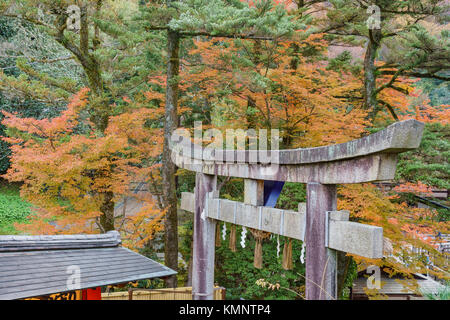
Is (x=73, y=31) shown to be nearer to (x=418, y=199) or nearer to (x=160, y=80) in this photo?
(x=160, y=80)

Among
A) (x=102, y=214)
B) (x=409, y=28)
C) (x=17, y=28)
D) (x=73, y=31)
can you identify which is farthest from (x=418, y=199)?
(x=17, y=28)

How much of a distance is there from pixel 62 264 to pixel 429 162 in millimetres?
8521

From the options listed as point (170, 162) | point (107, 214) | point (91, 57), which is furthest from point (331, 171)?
point (91, 57)

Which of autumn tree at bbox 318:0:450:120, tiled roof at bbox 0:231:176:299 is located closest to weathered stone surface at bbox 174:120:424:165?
tiled roof at bbox 0:231:176:299

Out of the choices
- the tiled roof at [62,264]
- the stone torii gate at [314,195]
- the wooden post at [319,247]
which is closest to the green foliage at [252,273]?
the tiled roof at [62,264]

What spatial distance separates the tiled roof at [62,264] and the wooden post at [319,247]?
301cm

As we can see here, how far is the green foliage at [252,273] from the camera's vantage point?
12484mm

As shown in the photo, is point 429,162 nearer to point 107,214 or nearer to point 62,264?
point 62,264

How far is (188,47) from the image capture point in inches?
548

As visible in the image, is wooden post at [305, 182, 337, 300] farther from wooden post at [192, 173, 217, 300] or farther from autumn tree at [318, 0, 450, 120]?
autumn tree at [318, 0, 450, 120]

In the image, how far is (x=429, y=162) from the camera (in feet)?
27.2

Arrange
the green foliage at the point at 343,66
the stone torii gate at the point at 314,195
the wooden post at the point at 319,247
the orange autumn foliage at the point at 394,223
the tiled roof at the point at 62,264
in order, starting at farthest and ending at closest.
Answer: the green foliage at the point at 343,66 < the orange autumn foliage at the point at 394,223 < the tiled roof at the point at 62,264 < the wooden post at the point at 319,247 < the stone torii gate at the point at 314,195

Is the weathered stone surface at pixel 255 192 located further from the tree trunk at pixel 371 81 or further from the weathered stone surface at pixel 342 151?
the tree trunk at pixel 371 81

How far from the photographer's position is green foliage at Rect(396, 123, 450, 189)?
7.55 m
